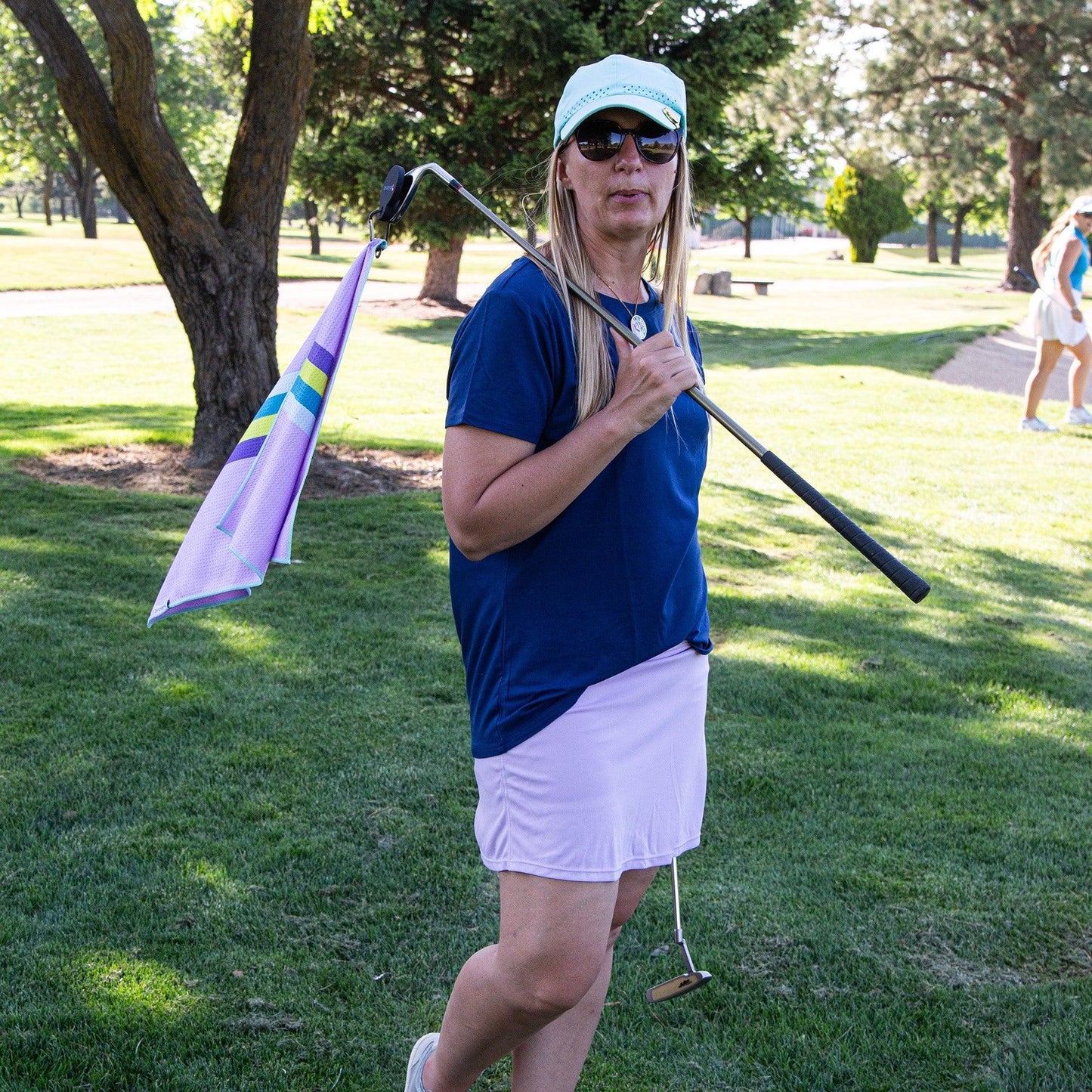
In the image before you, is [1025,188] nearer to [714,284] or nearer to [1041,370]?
[714,284]

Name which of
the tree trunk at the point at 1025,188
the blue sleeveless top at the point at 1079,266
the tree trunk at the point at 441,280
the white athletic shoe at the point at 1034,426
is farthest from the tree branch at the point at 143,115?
the tree trunk at the point at 1025,188

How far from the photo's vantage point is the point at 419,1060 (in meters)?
2.43

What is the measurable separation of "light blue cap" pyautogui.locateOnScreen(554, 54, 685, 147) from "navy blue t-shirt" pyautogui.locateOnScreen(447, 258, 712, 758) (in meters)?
0.32

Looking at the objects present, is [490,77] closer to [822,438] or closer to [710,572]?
[822,438]

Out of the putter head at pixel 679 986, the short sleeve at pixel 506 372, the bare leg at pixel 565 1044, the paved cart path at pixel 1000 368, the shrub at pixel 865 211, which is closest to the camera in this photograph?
the short sleeve at pixel 506 372

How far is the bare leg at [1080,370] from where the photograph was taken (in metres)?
11.1

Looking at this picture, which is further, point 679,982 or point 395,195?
point 679,982

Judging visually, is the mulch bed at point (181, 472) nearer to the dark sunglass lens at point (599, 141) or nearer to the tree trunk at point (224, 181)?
the tree trunk at point (224, 181)

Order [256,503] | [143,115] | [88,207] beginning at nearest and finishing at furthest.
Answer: [256,503] → [143,115] → [88,207]

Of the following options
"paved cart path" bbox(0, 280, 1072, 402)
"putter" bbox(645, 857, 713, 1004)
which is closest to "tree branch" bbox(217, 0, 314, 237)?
"paved cart path" bbox(0, 280, 1072, 402)

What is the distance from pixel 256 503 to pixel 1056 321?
32.8ft

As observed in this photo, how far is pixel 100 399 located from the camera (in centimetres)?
1188

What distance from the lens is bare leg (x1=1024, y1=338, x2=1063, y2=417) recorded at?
1101 cm

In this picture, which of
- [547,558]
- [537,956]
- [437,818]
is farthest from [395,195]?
[437,818]
